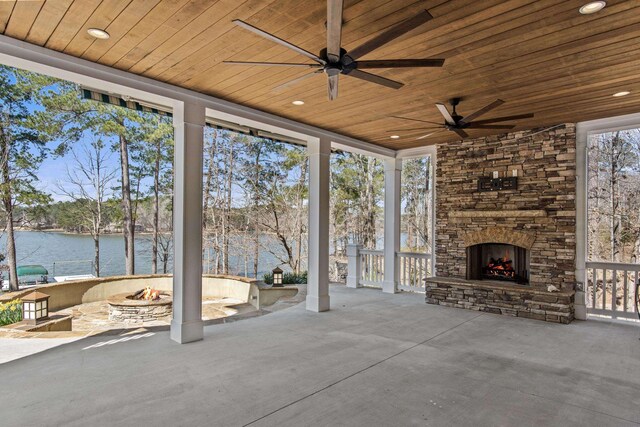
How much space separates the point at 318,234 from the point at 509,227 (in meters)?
3.22

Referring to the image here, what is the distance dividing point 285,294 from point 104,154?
26.4 feet

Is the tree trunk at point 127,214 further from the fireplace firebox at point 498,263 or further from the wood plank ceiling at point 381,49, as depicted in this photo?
the fireplace firebox at point 498,263

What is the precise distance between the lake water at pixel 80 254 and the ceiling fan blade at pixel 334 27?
33.0ft

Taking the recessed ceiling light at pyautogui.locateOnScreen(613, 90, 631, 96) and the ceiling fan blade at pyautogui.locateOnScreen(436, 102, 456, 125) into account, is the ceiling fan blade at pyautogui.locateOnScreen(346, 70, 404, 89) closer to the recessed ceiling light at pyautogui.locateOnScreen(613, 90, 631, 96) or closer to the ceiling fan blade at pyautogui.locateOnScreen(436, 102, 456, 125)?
the ceiling fan blade at pyautogui.locateOnScreen(436, 102, 456, 125)

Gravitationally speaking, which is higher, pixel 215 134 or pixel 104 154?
pixel 215 134

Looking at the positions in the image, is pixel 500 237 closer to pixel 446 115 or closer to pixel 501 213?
pixel 501 213

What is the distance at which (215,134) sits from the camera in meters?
12.0

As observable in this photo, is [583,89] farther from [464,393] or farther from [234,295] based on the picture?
[234,295]

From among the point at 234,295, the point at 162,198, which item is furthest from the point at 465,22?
the point at 162,198

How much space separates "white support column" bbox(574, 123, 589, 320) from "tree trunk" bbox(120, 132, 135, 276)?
38.0 feet

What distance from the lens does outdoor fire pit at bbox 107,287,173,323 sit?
6902mm

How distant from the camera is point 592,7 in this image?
2520 mm

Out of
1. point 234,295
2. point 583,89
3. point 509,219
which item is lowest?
point 234,295

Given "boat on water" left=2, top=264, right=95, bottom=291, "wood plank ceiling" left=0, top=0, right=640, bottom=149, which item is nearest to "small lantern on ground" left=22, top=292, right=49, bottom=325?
"wood plank ceiling" left=0, top=0, right=640, bottom=149
